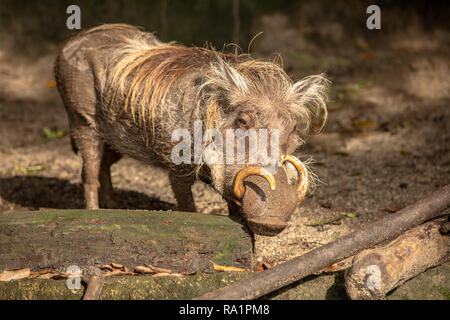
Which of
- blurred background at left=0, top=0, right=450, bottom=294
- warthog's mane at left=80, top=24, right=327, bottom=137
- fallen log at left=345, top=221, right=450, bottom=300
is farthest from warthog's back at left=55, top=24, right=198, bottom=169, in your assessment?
fallen log at left=345, top=221, right=450, bottom=300

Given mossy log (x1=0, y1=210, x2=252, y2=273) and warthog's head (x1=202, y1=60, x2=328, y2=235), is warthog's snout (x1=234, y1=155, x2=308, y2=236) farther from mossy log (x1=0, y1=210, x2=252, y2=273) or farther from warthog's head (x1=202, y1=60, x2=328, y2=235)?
mossy log (x1=0, y1=210, x2=252, y2=273)

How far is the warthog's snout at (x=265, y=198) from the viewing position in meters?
2.76

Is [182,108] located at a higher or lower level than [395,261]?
higher

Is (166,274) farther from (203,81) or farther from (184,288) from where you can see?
(203,81)

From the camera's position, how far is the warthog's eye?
3.03 metres

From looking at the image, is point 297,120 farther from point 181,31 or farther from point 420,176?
point 181,31

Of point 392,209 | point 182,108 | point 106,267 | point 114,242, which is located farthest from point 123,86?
point 392,209

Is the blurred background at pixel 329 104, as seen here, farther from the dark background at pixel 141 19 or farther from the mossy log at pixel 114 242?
the mossy log at pixel 114 242

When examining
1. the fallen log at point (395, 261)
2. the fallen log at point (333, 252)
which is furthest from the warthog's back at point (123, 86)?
the fallen log at point (395, 261)

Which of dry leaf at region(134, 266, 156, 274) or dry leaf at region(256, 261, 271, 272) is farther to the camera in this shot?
dry leaf at region(256, 261, 271, 272)

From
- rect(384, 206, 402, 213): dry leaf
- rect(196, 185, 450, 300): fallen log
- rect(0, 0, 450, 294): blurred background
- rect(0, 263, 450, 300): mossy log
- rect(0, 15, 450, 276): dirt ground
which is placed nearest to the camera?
rect(196, 185, 450, 300): fallen log

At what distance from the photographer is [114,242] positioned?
9.08 ft

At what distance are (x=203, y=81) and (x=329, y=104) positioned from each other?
3727 mm

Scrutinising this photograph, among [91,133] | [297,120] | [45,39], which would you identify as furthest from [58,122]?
Answer: [297,120]
